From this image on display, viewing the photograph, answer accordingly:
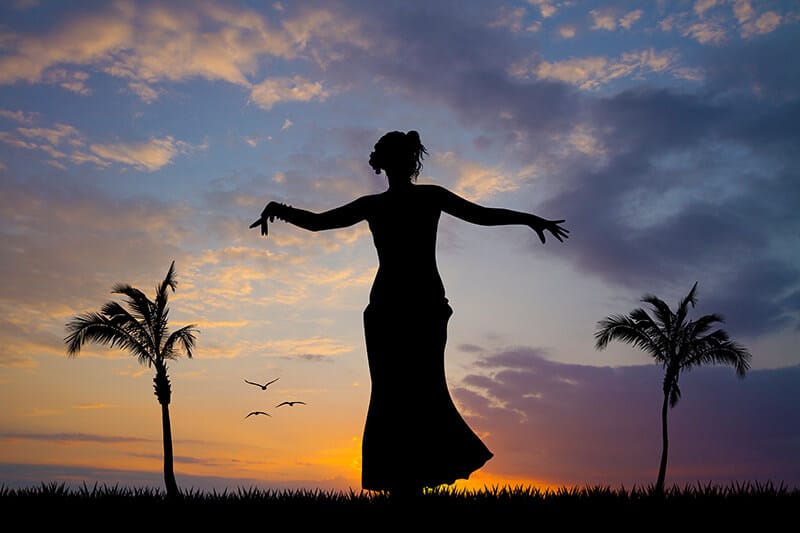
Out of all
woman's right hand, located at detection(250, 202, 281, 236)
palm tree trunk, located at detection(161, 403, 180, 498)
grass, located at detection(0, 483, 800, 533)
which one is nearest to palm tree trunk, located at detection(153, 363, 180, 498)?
palm tree trunk, located at detection(161, 403, 180, 498)

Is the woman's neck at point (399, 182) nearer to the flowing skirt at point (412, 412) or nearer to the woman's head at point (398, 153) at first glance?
the woman's head at point (398, 153)

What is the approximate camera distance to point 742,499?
8.60 m

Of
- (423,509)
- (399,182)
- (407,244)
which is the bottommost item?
(423,509)

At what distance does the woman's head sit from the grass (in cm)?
310

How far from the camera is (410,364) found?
7.20 m

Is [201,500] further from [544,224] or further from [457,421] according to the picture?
[544,224]

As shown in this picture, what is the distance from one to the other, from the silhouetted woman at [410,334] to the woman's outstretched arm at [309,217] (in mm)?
78

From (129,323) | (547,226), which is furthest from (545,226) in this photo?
(129,323)

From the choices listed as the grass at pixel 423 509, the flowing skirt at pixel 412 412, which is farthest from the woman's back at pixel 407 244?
the grass at pixel 423 509

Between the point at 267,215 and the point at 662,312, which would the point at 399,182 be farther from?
the point at 662,312

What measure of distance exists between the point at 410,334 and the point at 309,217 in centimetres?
154

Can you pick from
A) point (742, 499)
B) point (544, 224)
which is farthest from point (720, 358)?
point (544, 224)

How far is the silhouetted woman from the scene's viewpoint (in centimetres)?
708

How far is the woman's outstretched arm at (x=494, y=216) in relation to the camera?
7332 millimetres
